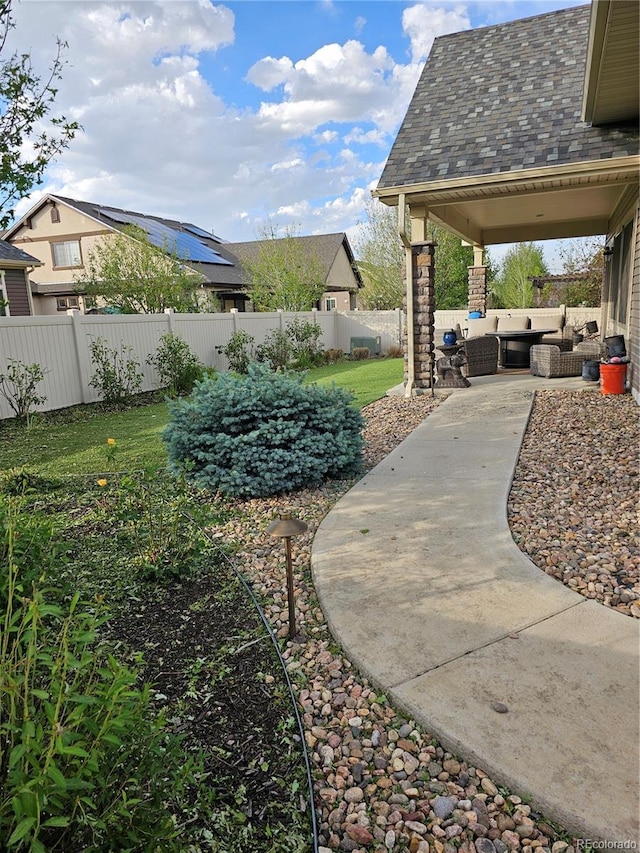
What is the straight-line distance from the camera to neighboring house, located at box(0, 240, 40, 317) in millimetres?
14609

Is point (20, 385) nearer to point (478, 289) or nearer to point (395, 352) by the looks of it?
point (478, 289)

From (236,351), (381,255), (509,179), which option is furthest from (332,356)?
(509,179)

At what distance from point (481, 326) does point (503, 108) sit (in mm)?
5432

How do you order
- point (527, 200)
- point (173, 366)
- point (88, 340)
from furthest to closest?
point (173, 366)
point (88, 340)
point (527, 200)

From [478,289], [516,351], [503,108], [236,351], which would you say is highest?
[503,108]

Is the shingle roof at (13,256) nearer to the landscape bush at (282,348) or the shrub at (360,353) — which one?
the landscape bush at (282,348)

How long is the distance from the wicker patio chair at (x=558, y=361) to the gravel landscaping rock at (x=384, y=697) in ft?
12.5

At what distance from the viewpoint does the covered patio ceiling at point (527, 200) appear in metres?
7.32

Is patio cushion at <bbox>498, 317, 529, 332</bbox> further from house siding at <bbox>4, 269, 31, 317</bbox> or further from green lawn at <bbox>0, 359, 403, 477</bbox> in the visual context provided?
house siding at <bbox>4, 269, 31, 317</bbox>

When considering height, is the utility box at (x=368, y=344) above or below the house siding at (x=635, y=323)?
below

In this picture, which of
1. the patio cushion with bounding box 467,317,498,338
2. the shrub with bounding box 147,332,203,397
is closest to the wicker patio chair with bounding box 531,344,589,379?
the patio cushion with bounding box 467,317,498,338

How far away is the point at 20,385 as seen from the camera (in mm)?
8391

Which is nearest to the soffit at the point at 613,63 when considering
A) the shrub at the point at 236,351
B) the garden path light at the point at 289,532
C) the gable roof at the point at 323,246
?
the garden path light at the point at 289,532

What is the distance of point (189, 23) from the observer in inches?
247
